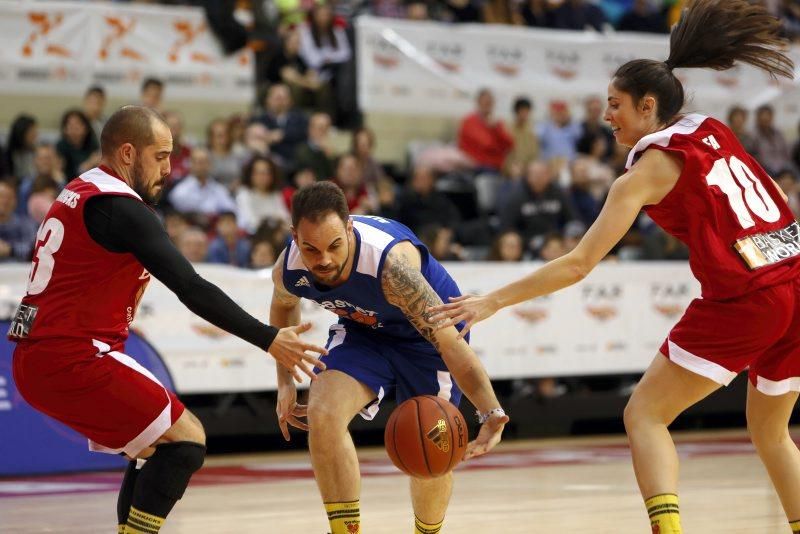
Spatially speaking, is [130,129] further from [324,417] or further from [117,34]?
[117,34]

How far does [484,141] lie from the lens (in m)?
15.2

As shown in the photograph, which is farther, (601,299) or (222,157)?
(222,157)

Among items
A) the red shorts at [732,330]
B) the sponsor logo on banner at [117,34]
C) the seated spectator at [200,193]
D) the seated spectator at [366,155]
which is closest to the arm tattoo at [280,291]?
the red shorts at [732,330]

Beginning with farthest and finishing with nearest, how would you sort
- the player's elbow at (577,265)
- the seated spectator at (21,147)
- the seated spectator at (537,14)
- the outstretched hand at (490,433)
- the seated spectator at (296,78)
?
the seated spectator at (537,14)
the seated spectator at (296,78)
the seated spectator at (21,147)
the outstretched hand at (490,433)
the player's elbow at (577,265)

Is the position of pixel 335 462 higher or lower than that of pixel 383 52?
higher

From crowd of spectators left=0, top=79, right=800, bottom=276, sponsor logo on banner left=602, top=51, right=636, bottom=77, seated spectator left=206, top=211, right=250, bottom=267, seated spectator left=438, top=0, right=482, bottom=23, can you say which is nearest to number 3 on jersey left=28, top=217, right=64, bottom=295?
crowd of spectators left=0, top=79, right=800, bottom=276

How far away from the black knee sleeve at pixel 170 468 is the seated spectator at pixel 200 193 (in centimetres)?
765

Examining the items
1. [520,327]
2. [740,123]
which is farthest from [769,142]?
[520,327]

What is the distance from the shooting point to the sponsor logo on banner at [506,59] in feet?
53.0

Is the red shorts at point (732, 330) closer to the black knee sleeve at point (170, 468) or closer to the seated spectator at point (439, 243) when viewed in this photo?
the black knee sleeve at point (170, 468)

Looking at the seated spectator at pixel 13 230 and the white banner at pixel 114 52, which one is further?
the white banner at pixel 114 52

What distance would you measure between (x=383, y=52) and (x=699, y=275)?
1074cm

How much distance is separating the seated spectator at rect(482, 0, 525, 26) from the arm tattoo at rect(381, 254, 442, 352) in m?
11.7

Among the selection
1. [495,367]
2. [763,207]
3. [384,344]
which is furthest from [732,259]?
[495,367]
